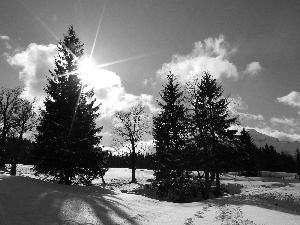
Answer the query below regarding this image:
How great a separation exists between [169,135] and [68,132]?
1051 centimetres

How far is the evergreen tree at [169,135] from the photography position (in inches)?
920

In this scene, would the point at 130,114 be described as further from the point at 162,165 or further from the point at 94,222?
the point at 94,222

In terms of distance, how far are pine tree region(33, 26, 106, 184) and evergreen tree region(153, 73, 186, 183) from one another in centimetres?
653

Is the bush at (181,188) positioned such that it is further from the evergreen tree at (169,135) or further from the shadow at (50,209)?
the shadow at (50,209)

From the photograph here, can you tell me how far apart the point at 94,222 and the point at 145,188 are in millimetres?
21894

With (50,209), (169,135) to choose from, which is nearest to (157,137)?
(169,135)

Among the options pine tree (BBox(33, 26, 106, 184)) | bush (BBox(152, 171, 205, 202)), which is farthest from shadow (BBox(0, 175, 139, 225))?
bush (BBox(152, 171, 205, 202))

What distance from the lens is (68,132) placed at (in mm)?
19094

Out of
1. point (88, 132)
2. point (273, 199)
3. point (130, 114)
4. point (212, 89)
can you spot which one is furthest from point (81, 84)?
point (130, 114)

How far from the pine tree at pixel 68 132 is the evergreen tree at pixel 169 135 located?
6.53 meters

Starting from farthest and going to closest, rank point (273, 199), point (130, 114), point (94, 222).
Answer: point (130, 114) → point (273, 199) → point (94, 222)

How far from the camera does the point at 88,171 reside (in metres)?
19.5

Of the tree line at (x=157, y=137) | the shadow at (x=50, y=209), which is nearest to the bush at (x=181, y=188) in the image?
the tree line at (x=157, y=137)

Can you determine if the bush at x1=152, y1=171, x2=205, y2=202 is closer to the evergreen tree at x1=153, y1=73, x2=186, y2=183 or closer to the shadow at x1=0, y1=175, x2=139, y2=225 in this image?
the evergreen tree at x1=153, y1=73, x2=186, y2=183
